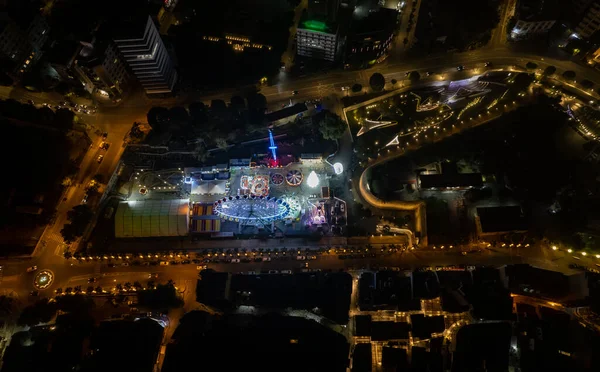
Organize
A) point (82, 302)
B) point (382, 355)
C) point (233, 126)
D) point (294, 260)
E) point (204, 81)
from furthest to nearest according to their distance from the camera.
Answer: point (204, 81) → point (233, 126) → point (294, 260) → point (82, 302) → point (382, 355)

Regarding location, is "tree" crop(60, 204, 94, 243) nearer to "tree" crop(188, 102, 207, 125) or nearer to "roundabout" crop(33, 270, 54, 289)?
"roundabout" crop(33, 270, 54, 289)

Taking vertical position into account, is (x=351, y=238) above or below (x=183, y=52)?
below

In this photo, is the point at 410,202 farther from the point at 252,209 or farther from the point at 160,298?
the point at 160,298

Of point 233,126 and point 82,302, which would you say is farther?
point 233,126

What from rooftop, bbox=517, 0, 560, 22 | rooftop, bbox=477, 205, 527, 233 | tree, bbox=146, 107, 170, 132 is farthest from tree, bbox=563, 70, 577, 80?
tree, bbox=146, 107, 170, 132

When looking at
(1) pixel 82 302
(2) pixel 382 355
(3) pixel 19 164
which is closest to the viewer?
(2) pixel 382 355

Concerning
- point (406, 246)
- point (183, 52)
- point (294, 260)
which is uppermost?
point (183, 52)

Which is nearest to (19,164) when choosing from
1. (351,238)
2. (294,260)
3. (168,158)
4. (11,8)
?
(168,158)

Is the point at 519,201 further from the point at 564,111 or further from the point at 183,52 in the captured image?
the point at 183,52

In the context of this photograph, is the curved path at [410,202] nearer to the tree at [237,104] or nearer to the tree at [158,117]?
the tree at [237,104]
